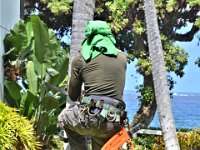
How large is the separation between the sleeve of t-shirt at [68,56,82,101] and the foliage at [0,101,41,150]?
2.19m

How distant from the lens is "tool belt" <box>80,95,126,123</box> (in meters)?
4.96

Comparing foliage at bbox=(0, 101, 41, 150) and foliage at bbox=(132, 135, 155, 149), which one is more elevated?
foliage at bbox=(0, 101, 41, 150)

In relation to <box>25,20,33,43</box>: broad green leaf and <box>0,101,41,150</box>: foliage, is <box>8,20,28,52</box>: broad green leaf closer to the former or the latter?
<box>25,20,33,43</box>: broad green leaf

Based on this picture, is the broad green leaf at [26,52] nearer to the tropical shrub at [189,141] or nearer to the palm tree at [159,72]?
the palm tree at [159,72]

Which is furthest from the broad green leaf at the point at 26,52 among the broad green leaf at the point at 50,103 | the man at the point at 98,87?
the man at the point at 98,87

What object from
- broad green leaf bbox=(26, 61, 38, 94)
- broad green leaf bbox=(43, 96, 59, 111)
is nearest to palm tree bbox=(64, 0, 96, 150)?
broad green leaf bbox=(43, 96, 59, 111)

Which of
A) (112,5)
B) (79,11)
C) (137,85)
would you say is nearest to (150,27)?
(79,11)

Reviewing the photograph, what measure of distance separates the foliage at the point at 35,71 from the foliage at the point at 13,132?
2189 millimetres

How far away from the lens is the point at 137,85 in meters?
15.3

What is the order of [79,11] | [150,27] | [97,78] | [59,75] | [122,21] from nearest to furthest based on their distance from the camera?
1. [97,78]
2. [79,11]
3. [150,27]
4. [59,75]
5. [122,21]

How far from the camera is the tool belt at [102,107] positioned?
16.3 feet

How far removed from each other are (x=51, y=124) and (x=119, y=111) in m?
5.92

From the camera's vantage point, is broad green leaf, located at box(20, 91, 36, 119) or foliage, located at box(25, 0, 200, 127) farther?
foliage, located at box(25, 0, 200, 127)

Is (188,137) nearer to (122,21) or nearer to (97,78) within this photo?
(122,21)
